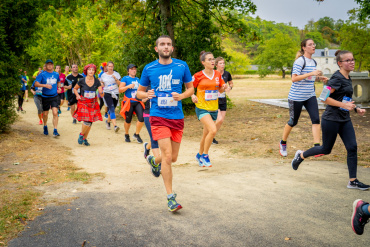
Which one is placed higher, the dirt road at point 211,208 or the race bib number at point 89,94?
the race bib number at point 89,94

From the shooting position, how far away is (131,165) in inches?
309

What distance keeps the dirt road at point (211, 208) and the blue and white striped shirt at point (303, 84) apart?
4.49ft

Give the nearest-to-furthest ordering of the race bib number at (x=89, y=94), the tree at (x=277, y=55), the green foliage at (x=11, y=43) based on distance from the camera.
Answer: the race bib number at (x=89, y=94) → the green foliage at (x=11, y=43) → the tree at (x=277, y=55)

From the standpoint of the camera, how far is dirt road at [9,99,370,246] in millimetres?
4020

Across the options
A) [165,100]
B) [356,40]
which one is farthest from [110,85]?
[356,40]

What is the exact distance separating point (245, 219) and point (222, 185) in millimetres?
1510

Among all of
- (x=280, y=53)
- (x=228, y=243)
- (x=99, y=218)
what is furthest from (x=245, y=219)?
(x=280, y=53)

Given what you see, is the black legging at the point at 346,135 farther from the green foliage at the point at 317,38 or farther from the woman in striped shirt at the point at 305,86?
the green foliage at the point at 317,38

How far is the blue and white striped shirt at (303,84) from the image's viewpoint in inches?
274

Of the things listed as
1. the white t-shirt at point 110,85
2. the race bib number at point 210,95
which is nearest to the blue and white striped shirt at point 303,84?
the race bib number at point 210,95

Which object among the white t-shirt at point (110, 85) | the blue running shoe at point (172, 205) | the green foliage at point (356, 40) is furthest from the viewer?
the green foliage at point (356, 40)

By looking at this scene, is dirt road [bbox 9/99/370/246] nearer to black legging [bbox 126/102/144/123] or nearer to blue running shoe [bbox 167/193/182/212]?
blue running shoe [bbox 167/193/182/212]

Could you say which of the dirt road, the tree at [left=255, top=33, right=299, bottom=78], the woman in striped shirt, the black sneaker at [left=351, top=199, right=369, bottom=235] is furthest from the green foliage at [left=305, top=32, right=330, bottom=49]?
the black sneaker at [left=351, top=199, right=369, bottom=235]

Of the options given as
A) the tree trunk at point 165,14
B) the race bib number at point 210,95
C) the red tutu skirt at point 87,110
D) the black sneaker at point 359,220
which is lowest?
the black sneaker at point 359,220
